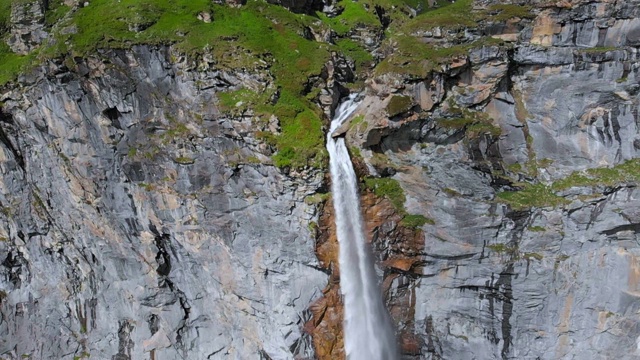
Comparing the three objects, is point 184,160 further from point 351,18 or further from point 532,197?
point 351,18

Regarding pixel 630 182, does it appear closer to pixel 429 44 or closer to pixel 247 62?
pixel 429 44

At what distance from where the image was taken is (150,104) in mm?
16297

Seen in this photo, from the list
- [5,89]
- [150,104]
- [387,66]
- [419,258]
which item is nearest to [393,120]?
[387,66]

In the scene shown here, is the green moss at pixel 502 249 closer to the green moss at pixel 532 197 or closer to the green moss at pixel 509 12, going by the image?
the green moss at pixel 532 197

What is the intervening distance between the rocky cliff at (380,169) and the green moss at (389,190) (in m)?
0.07

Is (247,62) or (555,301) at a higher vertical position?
(247,62)

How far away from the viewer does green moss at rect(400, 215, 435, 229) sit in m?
15.9

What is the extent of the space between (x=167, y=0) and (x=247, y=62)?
5721 millimetres

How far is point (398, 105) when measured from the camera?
15.4 meters

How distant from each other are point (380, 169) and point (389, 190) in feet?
2.74

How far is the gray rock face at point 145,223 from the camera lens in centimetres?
1566

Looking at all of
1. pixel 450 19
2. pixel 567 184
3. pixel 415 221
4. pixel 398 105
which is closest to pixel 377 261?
pixel 415 221

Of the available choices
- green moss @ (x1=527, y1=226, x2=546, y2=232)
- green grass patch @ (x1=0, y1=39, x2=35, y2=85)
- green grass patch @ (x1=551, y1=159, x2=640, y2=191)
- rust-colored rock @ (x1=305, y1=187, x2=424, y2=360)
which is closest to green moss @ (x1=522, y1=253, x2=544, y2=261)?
green moss @ (x1=527, y1=226, x2=546, y2=232)

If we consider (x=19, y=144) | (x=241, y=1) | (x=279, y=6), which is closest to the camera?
(x=19, y=144)
